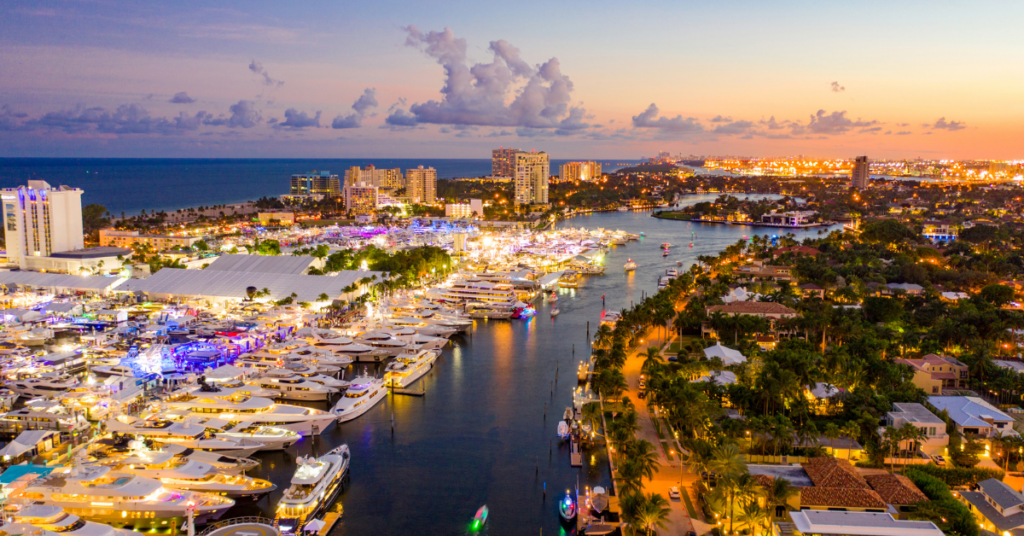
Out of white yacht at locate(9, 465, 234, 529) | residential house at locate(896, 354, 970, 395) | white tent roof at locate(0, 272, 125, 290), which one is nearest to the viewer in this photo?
white yacht at locate(9, 465, 234, 529)

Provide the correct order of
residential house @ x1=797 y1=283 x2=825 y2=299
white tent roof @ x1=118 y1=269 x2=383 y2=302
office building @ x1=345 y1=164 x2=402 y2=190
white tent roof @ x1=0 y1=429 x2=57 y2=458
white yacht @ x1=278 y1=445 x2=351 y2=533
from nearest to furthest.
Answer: white yacht @ x1=278 y1=445 x2=351 y2=533 → white tent roof @ x1=0 y1=429 x2=57 y2=458 → residential house @ x1=797 y1=283 x2=825 y2=299 → white tent roof @ x1=118 y1=269 x2=383 y2=302 → office building @ x1=345 y1=164 x2=402 y2=190

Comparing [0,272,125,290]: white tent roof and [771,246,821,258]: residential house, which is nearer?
[0,272,125,290]: white tent roof

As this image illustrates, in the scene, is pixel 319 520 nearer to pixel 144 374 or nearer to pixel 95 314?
pixel 144 374

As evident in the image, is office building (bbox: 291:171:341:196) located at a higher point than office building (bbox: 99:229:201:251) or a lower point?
higher

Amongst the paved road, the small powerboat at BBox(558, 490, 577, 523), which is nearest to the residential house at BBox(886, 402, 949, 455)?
the paved road

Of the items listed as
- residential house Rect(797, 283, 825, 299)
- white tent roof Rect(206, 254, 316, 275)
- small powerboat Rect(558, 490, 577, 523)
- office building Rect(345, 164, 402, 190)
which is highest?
office building Rect(345, 164, 402, 190)

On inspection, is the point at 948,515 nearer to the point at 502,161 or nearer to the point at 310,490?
the point at 310,490

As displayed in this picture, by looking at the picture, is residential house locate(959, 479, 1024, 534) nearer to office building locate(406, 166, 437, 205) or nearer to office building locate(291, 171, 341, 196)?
office building locate(406, 166, 437, 205)

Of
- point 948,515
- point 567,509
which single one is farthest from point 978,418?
point 567,509

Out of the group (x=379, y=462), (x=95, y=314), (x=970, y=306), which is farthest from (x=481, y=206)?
(x=379, y=462)
